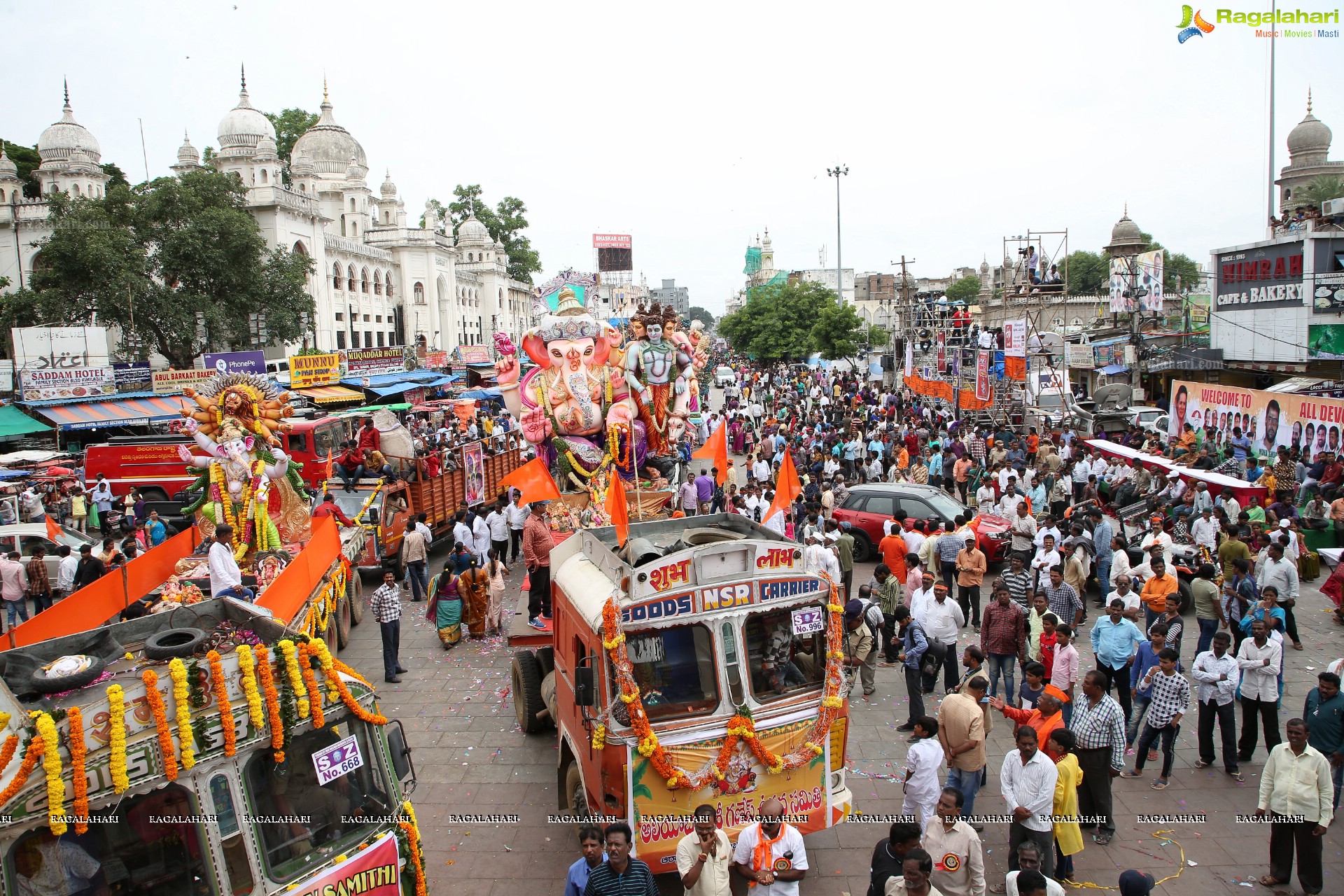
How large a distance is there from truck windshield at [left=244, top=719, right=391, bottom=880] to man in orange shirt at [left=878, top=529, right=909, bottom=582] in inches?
305

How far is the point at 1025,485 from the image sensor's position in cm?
1584

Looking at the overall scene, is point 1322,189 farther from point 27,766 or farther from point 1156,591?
point 27,766

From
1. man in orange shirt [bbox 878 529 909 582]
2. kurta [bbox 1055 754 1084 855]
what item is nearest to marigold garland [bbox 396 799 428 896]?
kurta [bbox 1055 754 1084 855]

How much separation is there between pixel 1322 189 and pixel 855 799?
46122 mm

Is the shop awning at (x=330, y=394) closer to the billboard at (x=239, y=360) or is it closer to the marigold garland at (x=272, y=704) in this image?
the billboard at (x=239, y=360)

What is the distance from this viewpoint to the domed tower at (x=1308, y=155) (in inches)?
1500

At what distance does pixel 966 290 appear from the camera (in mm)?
91688

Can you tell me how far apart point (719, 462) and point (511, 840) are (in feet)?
19.5

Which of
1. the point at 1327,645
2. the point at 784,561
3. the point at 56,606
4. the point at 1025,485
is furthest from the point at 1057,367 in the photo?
the point at 56,606

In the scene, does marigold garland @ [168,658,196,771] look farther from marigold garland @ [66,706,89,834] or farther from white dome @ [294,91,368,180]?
white dome @ [294,91,368,180]

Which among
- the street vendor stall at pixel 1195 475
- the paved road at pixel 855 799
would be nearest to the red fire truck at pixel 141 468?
the paved road at pixel 855 799

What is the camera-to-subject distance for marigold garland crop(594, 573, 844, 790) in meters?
5.64

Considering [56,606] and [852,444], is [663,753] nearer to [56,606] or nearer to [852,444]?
[56,606]

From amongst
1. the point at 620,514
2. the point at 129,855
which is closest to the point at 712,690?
the point at 620,514
